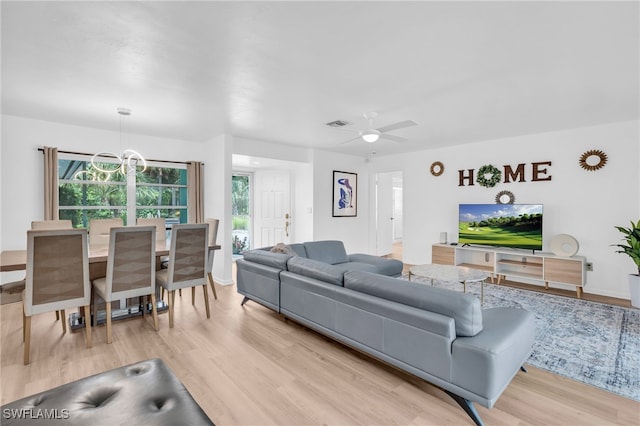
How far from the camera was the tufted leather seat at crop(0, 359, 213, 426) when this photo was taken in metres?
1.15

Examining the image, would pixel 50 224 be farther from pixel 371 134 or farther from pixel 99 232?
pixel 371 134

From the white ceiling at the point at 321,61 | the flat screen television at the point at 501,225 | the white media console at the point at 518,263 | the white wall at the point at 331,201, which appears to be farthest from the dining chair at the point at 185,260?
the flat screen television at the point at 501,225

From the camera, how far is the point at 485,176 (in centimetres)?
554

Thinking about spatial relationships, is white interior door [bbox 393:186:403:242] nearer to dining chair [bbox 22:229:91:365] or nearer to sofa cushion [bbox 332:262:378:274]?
sofa cushion [bbox 332:262:378:274]

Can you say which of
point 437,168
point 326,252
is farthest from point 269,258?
point 437,168

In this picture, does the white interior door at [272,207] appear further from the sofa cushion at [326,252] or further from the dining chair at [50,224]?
the dining chair at [50,224]

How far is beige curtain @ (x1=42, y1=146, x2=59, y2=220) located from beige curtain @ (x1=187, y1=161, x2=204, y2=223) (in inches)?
69.5

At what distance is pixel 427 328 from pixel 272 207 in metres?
5.21

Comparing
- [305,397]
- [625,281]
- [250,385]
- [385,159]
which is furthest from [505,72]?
[385,159]

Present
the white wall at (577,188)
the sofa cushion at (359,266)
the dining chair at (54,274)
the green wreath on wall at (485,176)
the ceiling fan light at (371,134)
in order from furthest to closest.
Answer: the green wreath on wall at (485,176), the white wall at (577,188), the sofa cushion at (359,266), the ceiling fan light at (371,134), the dining chair at (54,274)

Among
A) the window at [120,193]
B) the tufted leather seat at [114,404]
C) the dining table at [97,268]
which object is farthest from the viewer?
the window at [120,193]

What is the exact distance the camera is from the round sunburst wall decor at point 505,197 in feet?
17.3

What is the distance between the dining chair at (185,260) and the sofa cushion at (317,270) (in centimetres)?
106

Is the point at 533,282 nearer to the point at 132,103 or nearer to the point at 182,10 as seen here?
the point at 182,10
